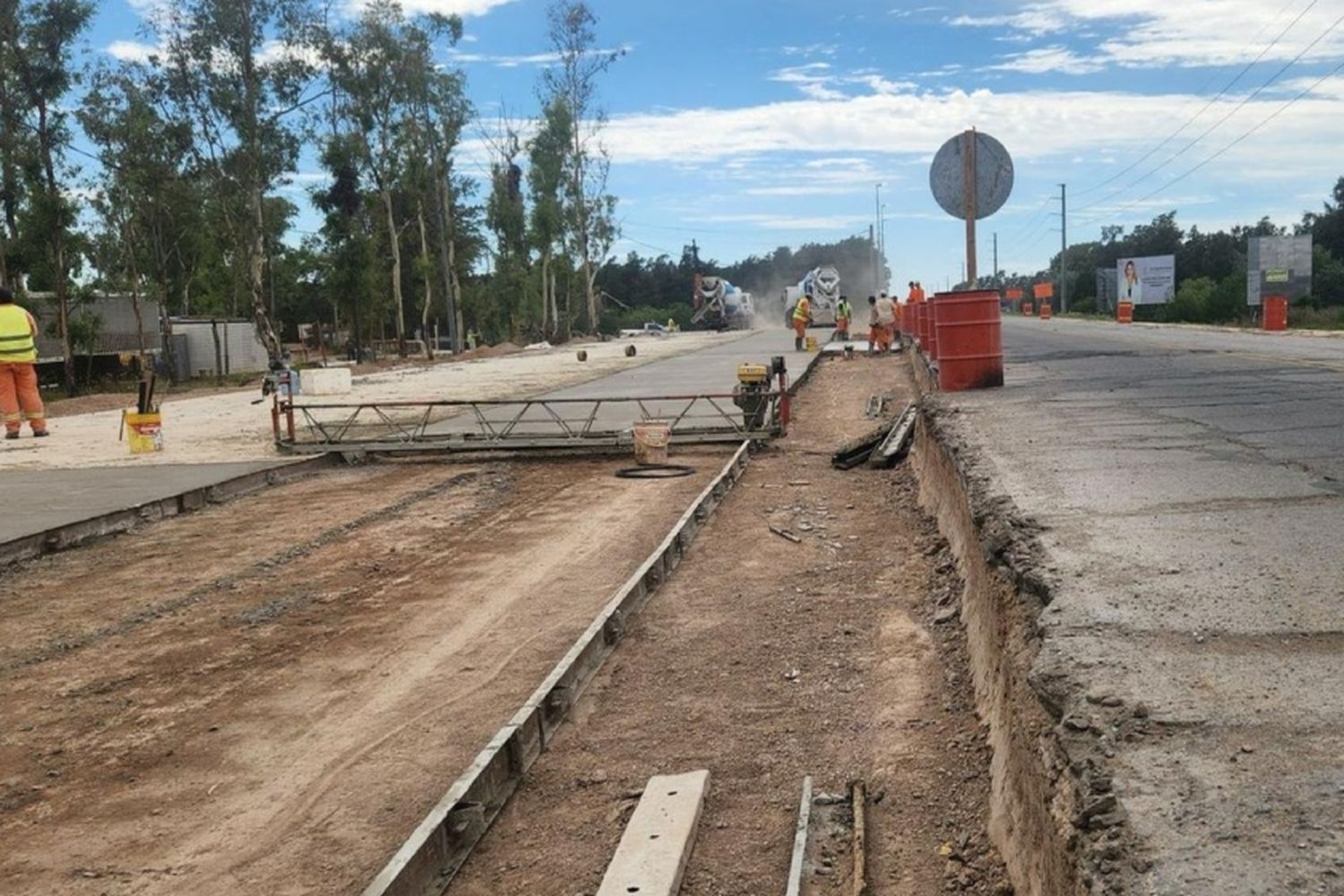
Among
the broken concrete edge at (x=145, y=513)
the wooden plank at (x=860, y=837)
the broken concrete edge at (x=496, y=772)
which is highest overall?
the broken concrete edge at (x=145, y=513)

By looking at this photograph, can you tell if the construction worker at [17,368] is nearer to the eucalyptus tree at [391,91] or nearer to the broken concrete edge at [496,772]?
the broken concrete edge at [496,772]

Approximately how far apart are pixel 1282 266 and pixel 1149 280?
60.7 feet

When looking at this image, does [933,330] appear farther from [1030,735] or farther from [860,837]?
[1030,735]

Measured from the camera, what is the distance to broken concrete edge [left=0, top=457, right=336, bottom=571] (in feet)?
30.9

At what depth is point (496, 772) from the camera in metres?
4.63

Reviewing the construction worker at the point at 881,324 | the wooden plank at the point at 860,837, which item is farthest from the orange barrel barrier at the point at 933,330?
the construction worker at the point at 881,324

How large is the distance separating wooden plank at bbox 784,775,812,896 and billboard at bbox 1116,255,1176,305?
2504 inches

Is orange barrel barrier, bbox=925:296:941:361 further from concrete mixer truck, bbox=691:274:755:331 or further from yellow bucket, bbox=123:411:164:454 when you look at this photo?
A: concrete mixer truck, bbox=691:274:755:331

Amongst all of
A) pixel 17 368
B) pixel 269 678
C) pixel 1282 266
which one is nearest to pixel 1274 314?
pixel 1282 266

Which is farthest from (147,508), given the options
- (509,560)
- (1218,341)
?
(1218,341)

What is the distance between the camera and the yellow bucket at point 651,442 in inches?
547

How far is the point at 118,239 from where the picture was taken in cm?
4978

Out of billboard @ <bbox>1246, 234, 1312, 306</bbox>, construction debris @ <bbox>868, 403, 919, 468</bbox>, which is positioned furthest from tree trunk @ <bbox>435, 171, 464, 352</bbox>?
construction debris @ <bbox>868, 403, 919, 468</bbox>

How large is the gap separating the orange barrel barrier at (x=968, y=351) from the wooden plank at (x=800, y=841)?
922 cm
